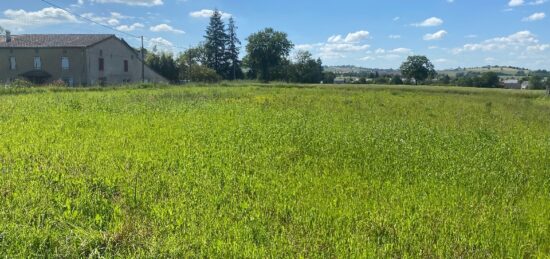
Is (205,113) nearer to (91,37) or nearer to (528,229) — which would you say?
(528,229)

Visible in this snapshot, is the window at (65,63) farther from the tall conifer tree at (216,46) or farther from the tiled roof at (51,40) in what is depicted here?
the tall conifer tree at (216,46)

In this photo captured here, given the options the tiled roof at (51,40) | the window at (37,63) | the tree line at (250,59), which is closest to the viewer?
the tiled roof at (51,40)

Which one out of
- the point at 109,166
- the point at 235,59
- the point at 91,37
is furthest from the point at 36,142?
the point at 235,59

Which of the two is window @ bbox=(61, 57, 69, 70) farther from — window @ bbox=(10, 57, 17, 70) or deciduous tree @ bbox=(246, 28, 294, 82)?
deciduous tree @ bbox=(246, 28, 294, 82)

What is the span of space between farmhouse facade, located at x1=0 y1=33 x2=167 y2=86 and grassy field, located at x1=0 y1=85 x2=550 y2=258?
45.6m

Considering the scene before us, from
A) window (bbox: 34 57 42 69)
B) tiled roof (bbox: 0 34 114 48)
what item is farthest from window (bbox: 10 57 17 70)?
window (bbox: 34 57 42 69)

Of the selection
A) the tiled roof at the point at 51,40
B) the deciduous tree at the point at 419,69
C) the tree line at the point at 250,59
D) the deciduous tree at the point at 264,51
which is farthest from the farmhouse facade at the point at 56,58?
the deciduous tree at the point at 419,69

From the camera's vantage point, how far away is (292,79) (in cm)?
10100

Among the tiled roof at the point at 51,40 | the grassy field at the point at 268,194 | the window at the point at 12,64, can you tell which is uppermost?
the tiled roof at the point at 51,40

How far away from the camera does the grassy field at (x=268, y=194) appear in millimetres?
4145

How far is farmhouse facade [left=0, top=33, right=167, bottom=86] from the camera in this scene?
51.7 meters

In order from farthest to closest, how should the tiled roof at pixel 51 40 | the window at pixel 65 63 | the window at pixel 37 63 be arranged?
the window at pixel 37 63, the tiled roof at pixel 51 40, the window at pixel 65 63

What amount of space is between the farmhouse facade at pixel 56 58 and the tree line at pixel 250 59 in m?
25.0

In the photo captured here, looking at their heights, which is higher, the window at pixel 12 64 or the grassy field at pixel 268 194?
the window at pixel 12 64
